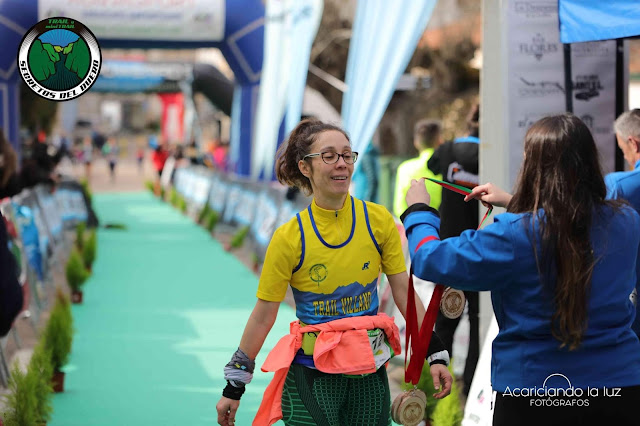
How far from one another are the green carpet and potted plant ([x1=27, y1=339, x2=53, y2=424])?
0.48 meters

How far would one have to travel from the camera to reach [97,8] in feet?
43.1

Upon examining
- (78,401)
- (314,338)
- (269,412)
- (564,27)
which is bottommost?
(78,401)

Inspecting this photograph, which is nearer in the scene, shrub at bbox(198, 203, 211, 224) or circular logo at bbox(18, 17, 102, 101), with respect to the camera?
circular logo at bbox(18, 17, 102, 101)

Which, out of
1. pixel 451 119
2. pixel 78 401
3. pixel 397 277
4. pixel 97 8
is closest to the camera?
pixel 397 277

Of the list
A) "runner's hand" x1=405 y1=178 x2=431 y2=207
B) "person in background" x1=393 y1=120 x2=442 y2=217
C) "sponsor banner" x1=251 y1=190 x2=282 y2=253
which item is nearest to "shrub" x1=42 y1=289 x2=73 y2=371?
"person in background" x1=393 y1=120 x2=442 y2=217

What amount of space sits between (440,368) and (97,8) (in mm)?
10982

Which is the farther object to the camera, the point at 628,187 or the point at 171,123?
the point at 171,123

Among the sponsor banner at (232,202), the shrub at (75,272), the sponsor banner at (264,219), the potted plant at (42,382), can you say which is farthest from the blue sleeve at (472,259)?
the sponsor banner at (232,202)

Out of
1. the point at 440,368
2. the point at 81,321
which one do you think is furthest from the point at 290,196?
the point at 440,368

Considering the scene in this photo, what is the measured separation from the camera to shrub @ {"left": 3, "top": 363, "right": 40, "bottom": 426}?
464 cm

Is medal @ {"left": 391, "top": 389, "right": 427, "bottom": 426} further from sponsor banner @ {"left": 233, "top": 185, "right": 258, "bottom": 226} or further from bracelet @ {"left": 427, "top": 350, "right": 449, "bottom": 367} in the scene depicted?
sponsor banner @ {"left": 233, "top": 185, "right": 258, "bottom": 226}

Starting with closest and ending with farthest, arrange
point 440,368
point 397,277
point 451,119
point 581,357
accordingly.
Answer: point 581,357 < point 440,368 < point 397,277 < point 451,119

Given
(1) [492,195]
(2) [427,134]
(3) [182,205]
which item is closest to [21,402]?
(1) [492,195]

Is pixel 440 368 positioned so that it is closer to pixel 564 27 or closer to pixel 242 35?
pixel 564 27
